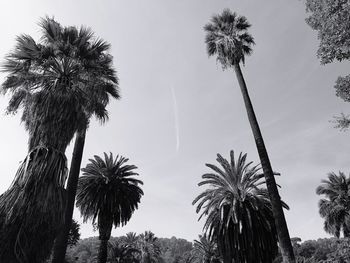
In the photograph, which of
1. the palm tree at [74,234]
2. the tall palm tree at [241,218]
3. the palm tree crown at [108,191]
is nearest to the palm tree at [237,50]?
the tall palm tree at [241,218]

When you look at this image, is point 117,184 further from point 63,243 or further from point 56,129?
point 56,129

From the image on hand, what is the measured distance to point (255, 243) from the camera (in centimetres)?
2261

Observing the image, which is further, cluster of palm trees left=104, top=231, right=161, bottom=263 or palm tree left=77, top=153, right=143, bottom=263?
cluster of palm trees left=104, top=231, right=161, bottom=263

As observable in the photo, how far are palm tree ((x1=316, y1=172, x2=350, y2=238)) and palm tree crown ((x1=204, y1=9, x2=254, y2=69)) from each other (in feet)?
87.2

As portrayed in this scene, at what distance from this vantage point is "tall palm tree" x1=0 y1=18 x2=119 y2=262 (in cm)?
890

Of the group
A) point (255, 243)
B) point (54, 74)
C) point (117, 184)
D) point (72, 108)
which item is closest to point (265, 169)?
point (255, 243)

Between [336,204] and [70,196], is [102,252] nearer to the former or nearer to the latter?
[70,196]

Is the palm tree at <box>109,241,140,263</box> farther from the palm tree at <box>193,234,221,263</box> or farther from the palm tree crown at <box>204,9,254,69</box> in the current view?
the palm tree crown at <box>204,9,254,69</box>

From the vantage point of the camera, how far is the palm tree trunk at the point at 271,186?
1447cm

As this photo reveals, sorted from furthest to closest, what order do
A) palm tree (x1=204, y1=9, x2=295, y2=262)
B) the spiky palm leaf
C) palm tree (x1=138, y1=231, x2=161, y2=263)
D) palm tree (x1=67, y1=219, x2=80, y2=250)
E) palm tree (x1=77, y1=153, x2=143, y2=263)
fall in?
→ palm tree (x1=138, y1=231, x2=161, y2=263), palm tree (x1=67, y1=219, x2=80, y2=250), palm tree (x1=77, y1=153, x2=143, y2=263), palm tree (x1=204, y1=9, x2=295, y2=262), the spiky palm leaf

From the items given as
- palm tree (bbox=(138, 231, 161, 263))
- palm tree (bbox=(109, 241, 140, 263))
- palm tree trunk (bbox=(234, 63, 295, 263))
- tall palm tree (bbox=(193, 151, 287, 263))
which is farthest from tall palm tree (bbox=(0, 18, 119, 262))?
palm tree (bbox=(138, 231, 161, 263))

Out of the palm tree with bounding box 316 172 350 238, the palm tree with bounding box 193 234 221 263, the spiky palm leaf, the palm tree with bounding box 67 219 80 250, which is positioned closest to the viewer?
the spiky palm leaf

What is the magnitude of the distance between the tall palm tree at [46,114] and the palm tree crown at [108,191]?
14350mm

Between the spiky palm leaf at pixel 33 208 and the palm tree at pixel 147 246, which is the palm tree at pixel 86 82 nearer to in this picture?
the spiky palm leaf at pixel 33 208
